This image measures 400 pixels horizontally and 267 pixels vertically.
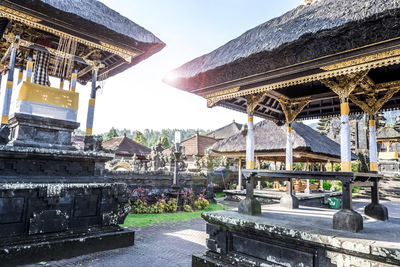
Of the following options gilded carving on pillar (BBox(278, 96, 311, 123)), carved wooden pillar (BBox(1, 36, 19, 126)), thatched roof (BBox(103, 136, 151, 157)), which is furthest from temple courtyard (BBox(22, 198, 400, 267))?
thatched roof (BBox(103, 136, 151, 157))

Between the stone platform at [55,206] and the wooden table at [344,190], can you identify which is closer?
the wooden table at [344,190]

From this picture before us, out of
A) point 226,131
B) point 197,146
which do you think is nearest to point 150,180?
point 197,146

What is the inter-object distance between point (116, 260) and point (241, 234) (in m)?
2.85

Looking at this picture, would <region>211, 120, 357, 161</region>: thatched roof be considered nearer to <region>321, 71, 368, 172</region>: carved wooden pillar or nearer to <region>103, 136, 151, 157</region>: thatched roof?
<region>321, 71, 368, 172</region>: carved wooden pillar

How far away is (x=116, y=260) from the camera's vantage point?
530 centimetres

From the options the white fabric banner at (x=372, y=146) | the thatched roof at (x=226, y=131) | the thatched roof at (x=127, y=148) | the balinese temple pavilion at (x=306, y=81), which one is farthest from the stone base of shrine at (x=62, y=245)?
the thatched roof at (x=226, y=131)

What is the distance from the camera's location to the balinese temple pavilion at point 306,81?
145 inches

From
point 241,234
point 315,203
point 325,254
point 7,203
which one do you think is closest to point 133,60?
point 7,203

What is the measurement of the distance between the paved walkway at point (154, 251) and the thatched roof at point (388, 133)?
33.9 m

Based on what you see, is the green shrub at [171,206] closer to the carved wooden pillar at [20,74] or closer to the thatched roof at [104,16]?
the thatched roof at [104,16]

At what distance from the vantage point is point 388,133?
32.1m

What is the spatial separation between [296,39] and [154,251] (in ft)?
18.6

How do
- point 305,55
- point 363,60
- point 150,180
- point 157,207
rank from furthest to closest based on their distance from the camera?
point 150,180 < point 157,207 < point 305,55 < point 363,60

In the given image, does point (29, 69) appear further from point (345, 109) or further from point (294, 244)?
point (345, 109)
